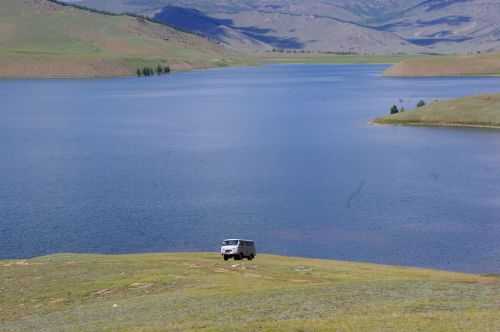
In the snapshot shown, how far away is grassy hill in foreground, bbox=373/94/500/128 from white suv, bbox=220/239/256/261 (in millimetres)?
83049

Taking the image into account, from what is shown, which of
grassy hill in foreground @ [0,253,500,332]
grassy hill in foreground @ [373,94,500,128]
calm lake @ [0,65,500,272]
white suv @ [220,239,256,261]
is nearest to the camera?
grassy hill in foreground @ [0,253,500,332]

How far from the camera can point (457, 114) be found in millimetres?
124000

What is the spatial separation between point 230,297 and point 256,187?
42300 mm

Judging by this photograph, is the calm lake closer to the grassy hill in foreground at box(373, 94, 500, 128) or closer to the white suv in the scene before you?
the grassy hill in foreground at box(373, 94, 500, 128)

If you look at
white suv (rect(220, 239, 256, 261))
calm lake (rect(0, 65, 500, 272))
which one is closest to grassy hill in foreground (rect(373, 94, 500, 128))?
calm lake (rect(0, 65, 500, 272))

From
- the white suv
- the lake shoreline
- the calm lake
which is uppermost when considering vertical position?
the white suv

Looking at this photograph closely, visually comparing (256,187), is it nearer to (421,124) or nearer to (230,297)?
(230,297)

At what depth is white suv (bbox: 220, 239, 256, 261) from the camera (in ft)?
135

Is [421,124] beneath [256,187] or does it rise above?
above

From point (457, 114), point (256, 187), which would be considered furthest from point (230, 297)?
point (457, 114)

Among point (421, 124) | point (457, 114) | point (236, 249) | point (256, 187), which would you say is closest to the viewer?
point (236, 249)

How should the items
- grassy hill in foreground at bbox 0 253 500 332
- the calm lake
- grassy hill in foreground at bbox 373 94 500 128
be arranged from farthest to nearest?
grassy hill in foreground at bbox 373 94 500 128 < the calm lake < grassy hill in foreground at bbox 0 253 500 332

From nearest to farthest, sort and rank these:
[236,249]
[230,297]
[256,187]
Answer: [230,297] → [236,249] → [256,187]

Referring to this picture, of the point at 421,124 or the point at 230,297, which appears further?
the point at 421,124
